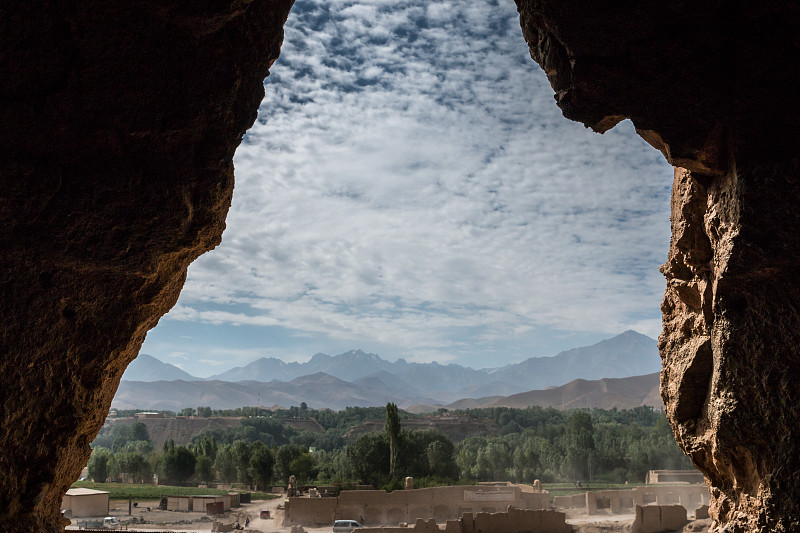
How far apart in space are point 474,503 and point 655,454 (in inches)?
1332

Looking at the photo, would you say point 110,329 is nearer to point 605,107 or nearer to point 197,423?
point 605,107

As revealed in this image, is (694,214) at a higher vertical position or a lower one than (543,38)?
lower

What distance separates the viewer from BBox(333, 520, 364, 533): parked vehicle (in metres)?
26.7

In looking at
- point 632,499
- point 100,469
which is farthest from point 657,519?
point 100,469

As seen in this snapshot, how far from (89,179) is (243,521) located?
104 feet

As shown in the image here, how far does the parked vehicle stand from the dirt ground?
171 cm

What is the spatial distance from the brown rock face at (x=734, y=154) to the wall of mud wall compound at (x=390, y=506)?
25791mm

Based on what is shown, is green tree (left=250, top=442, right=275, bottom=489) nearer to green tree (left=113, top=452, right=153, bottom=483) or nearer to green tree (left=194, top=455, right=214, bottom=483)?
green tree (left=194, top=455, right=214, bottom=483)

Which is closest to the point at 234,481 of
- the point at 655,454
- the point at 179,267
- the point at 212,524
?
the point at 212,524

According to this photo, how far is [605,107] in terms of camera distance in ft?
19.1

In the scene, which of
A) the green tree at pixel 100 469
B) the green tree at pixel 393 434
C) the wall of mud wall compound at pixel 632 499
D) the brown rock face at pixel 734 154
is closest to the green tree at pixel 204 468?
the green tree at pixel 100 469

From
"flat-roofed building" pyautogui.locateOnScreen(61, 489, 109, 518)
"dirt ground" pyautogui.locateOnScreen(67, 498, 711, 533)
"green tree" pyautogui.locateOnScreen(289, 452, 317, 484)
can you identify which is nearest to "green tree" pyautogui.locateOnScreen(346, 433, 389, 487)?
"green tree" pyautogui.locateOnScreen(289, 452, 317, 484)

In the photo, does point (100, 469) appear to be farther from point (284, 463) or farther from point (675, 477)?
point (675, 477)

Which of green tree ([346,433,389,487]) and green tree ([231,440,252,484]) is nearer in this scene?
green tree ([346,433,389,487])
